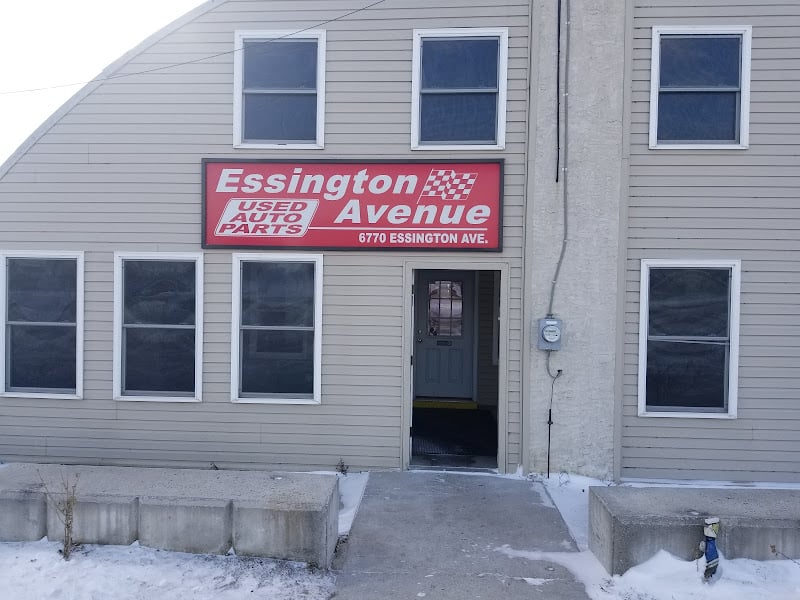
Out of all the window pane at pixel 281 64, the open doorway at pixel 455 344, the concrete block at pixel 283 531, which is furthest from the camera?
the open doorway at pixel 455 344

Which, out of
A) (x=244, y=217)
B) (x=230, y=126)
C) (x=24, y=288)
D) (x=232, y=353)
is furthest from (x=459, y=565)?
(x=24, y=288)

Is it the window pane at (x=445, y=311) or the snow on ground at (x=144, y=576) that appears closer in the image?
the snow on ground at (x=144, y=576)

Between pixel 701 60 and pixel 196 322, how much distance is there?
21.5 ft

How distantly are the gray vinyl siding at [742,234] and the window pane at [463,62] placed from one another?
163cm

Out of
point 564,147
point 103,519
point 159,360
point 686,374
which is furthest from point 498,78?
point 103,519

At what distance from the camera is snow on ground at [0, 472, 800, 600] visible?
4246 millimetres

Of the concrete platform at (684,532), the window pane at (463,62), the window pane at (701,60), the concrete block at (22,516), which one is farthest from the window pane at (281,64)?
the concrete platform at (684,532)

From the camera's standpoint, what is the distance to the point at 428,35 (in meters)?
6.78

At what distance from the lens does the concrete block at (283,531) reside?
4.57m

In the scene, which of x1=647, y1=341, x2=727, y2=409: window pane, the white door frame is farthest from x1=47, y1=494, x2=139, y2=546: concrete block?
x1=647, y1=341, x2=727, y2=409: window pane

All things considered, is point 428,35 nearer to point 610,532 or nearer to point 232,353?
point 232,353

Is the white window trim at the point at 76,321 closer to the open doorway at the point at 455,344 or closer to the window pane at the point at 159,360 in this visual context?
the window pane at the point at 159,360

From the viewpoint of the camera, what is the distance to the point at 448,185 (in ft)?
22.2

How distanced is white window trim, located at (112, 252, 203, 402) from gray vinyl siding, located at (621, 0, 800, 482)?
4946 mm
